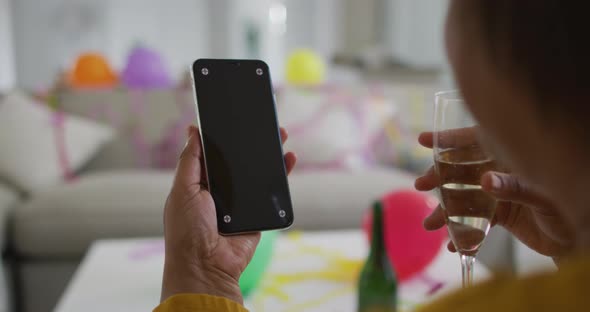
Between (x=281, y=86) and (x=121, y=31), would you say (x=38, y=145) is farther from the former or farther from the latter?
(x=121, y=31)

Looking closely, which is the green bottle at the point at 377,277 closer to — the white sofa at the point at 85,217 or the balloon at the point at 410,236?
the balloon at the point at 410,236

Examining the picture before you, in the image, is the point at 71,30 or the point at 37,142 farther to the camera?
the point at 71,30

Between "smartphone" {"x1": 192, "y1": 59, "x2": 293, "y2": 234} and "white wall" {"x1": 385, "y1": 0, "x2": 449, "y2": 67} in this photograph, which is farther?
"white wall" {"x1": 385, "y1": 0, "x2": 449, "y2": 67}

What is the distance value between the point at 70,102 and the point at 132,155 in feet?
1.20

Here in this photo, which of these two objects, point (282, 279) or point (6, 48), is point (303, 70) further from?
point (6, 48)

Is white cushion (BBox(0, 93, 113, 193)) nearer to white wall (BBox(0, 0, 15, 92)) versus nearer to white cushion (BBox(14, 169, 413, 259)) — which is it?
white cushion (BBox(14, 169, 413, 259))

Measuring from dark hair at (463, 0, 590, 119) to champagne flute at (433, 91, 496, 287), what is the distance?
0.22m

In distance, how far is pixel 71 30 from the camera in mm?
5754

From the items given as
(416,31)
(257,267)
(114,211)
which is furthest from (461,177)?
(416,31)

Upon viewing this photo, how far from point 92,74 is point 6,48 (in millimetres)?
3620

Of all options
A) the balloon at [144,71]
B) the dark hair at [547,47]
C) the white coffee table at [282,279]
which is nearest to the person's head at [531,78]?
the dark hair at [547,47]

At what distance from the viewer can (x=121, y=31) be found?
588cm

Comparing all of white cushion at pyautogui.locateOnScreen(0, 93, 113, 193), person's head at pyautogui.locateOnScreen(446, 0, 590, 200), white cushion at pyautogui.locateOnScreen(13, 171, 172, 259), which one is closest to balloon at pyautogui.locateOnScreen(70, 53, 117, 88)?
white cushion at pyautogui.locateOnScreen(0, 93, 113, 193)

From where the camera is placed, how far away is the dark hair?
24 cm
